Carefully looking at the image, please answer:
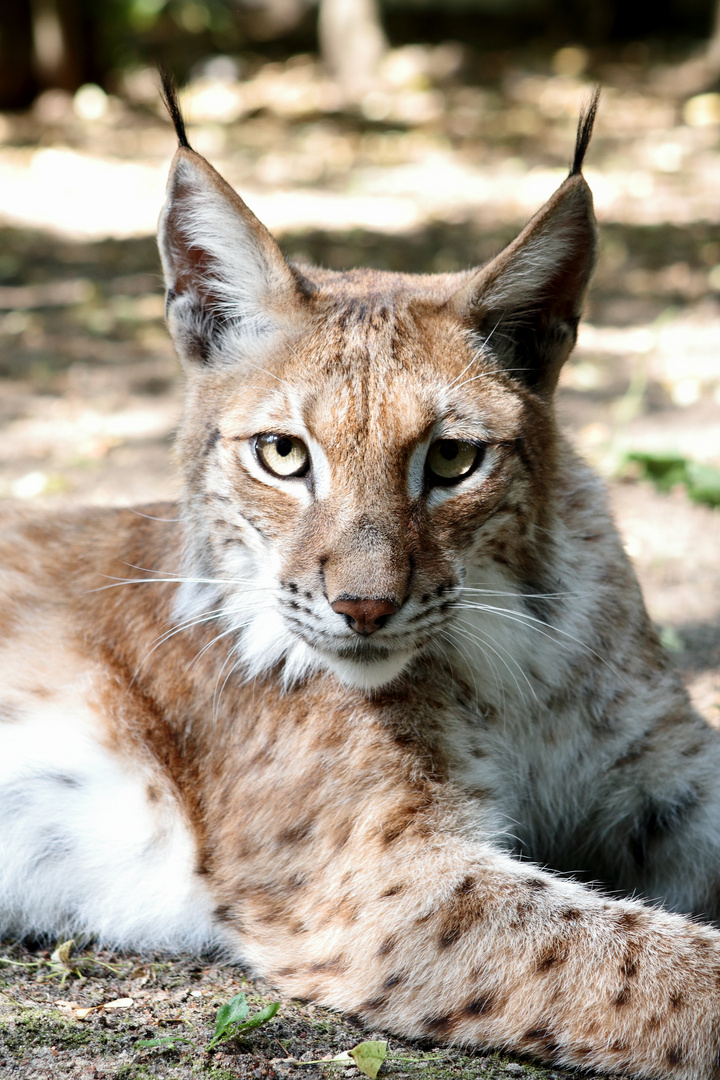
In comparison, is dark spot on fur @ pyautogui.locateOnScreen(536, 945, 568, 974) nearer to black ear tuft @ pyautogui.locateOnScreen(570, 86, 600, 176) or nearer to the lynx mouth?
the lynx mouth

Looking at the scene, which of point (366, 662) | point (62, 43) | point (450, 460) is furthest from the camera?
point (62, 43)

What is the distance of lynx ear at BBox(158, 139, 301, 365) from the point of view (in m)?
3.46

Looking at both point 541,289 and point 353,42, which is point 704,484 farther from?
point 353,42

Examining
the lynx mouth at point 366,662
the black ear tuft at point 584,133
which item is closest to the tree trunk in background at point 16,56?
the black ear tuft at point 584,133

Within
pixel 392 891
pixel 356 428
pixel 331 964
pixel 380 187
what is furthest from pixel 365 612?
pixel 380 187

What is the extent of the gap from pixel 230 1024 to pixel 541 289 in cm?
224

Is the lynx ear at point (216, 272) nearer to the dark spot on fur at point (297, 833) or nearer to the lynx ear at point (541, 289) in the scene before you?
the lynx ear at point (541, 289)

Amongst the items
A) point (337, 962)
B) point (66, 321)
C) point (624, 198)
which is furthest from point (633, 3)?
point (337, 962)

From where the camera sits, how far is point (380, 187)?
1509 centimetres

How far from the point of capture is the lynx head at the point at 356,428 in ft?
10.2

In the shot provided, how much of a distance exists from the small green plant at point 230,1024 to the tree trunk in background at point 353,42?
1857 centimetres

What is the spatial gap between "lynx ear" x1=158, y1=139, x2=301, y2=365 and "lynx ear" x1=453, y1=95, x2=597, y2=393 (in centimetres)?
57

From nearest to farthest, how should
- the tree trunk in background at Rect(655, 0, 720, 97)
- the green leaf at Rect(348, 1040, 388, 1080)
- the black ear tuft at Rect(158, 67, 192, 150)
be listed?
the green leaf at Rect(348, 1040, 388, 1080) → the black ear tuft at Rect(158, 67, 192, 150) → the tree trunk in background at Rect(655, 0, 720, 97)

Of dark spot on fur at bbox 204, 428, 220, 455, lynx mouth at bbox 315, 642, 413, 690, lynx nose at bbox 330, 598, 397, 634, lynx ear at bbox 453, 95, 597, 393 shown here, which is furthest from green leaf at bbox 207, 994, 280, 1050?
lynx ear at bbox 453, 95, 597, 393
